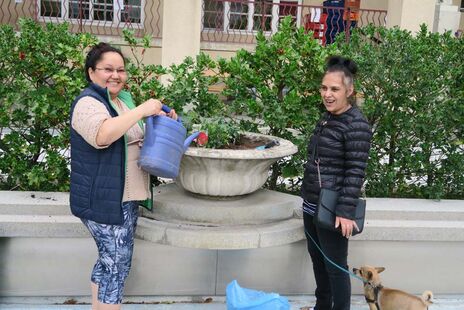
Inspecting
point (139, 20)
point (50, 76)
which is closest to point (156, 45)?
point (139, 20)

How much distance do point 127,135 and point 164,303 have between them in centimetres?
148

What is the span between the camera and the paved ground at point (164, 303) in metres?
3.71

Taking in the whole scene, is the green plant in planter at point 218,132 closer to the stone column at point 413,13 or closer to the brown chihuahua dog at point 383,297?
the brown chihuahua dog at point 383,297

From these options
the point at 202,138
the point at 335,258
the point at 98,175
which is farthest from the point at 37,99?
the point at 335,258

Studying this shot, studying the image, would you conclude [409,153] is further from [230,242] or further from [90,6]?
[90,6]

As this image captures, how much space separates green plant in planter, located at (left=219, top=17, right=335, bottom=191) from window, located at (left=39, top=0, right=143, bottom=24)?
8.70 metres

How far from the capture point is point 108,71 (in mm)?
2816

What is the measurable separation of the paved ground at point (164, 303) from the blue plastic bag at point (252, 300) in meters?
0.53

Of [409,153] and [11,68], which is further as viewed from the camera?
[409,153]

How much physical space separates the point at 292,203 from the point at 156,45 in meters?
8.26

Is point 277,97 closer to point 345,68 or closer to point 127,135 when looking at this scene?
point 345,68

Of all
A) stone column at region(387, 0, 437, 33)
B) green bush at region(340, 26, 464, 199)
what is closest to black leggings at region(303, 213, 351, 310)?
green bush at region(340, 26, 464, 199)

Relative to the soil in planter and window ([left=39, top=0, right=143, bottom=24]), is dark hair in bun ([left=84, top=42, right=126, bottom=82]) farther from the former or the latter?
window ([left=39, top=0, right=143, bottom=24])

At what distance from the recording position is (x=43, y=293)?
3.78 metres
